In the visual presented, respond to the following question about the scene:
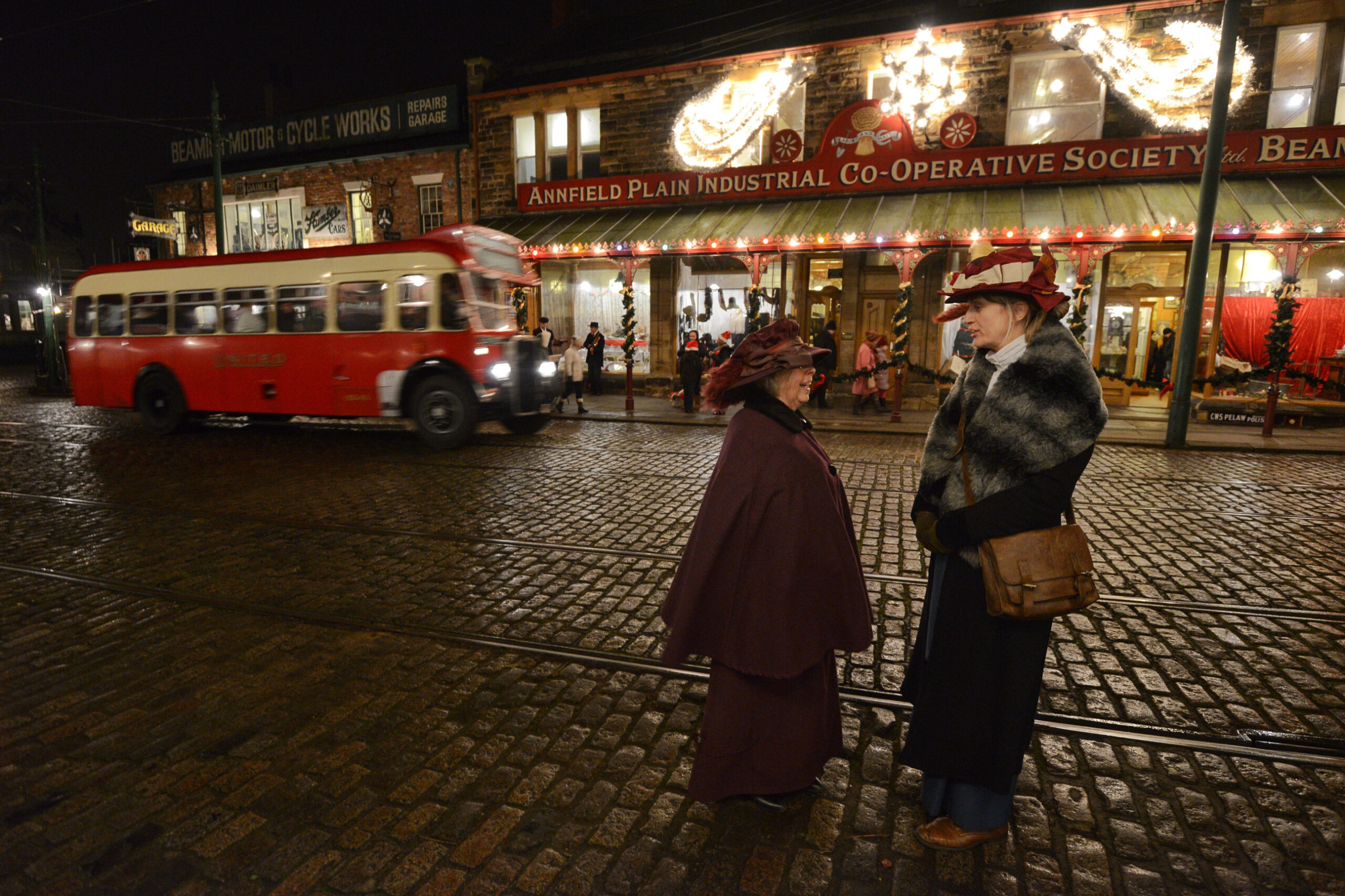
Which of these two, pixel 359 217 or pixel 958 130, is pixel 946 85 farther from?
pixel 359 217

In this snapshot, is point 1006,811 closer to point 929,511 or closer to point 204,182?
point 929,511

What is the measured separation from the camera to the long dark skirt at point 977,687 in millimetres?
2387

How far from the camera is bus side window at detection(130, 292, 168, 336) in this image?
1226 centimetres

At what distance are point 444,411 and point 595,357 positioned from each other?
6.95 metres

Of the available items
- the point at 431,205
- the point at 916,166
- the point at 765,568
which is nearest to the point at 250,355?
the point at 431,205

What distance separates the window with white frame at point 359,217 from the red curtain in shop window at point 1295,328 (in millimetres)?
21442

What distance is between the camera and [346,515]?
22.7ft

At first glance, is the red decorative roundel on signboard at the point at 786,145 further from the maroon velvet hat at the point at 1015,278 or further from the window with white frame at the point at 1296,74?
the maroon velvet hat at the point at 1015,278

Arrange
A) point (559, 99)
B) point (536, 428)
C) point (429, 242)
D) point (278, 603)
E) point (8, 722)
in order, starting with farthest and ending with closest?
point (559, 99), point (536, 428), point (429, 242), point (278, 603), point (8, 722)

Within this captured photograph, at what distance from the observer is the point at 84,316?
12969mm

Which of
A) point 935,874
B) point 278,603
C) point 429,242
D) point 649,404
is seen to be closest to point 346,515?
point 278,603

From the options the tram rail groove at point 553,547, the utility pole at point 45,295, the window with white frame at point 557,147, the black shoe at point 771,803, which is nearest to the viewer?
the black shoe at point 771,803

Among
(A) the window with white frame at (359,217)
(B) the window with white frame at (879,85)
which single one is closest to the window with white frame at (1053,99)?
(B) the window with white frame at (879,85)

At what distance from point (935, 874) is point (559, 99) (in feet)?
65.3
